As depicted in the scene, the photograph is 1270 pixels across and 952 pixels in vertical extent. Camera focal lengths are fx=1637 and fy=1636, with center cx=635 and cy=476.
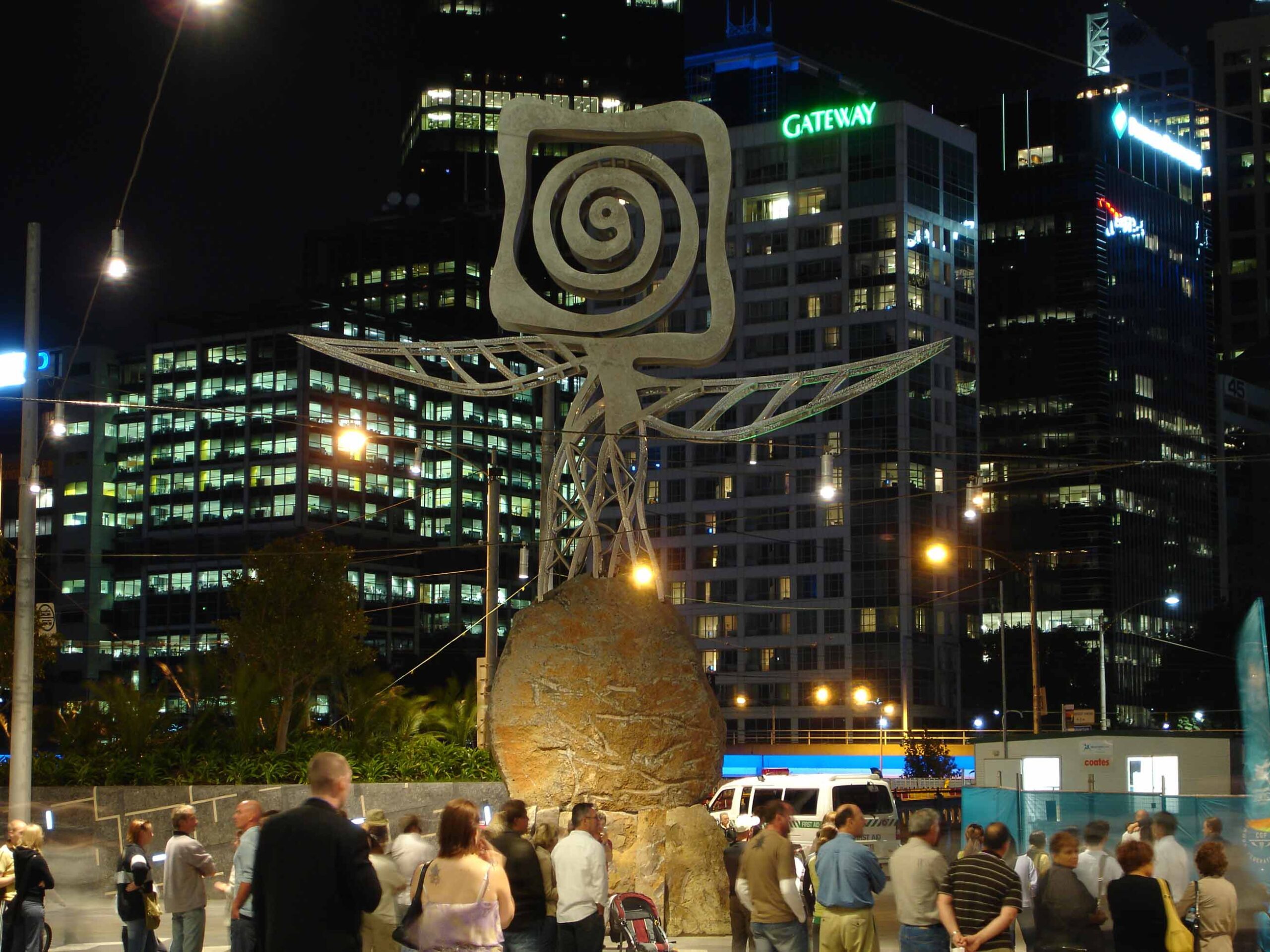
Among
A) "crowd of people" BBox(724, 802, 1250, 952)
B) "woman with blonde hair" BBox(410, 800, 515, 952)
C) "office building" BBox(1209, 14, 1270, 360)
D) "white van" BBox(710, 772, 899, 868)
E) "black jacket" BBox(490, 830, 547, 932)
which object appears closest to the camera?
"woman with blonde hair" BBox(410, 800, 515, 952)

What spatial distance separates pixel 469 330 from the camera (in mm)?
163375

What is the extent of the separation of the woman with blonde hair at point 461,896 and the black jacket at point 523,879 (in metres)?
2.79

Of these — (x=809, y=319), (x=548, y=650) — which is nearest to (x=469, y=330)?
(x=809, y=319)

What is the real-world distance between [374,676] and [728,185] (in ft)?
42.6

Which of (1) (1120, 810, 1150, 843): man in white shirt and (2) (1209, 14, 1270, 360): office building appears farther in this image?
(2) (1209, 14, 1270, 360): office building

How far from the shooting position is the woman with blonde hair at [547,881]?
462 inches

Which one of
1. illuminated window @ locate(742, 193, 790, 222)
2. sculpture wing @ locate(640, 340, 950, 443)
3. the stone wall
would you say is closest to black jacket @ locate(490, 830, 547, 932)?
sculpture wing @ locate(640, 340, 950, 443)

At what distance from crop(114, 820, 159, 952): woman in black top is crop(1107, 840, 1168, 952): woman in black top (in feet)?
26.5

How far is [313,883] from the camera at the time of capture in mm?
7297

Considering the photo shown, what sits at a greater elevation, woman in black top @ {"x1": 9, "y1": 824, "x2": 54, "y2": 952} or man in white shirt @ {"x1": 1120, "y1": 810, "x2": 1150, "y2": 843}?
man in white shirt @ {"x1": 1120, "y1": 810, "x2": 1150, "y2": 843}

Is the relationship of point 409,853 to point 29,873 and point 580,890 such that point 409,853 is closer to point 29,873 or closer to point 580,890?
point 580,890

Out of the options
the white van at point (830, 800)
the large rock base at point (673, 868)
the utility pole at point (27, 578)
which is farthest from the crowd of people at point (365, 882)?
the white van at point (830, 800)

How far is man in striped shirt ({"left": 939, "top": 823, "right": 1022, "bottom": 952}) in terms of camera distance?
35.8 ft

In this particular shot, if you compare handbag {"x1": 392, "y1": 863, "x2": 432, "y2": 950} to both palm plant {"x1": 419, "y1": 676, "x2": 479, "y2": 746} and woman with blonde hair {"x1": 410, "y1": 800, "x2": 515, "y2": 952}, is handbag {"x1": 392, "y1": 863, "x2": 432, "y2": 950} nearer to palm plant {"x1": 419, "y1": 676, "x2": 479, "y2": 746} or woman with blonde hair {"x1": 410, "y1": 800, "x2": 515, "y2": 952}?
woman with blonde hair {"x1": 410, "y1": 800, "x2": 515, "y2": 952}
